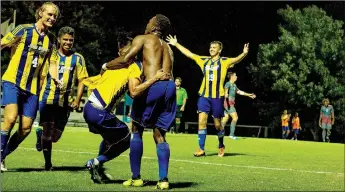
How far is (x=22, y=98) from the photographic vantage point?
991cm

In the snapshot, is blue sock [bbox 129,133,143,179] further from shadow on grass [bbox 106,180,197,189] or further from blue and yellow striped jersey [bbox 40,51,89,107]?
blue and yellow striped jersey [bbox 40,51,89,107]

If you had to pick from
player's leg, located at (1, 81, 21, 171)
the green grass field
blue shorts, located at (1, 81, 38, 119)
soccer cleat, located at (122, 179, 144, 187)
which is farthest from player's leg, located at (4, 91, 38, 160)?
soccer cleat, located at (122, 179, 144, 187)

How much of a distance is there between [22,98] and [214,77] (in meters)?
6.53

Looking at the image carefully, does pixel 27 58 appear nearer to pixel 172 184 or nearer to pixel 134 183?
pixel 134 183

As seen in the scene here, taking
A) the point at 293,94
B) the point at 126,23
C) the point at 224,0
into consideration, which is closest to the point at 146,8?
the point at 126,23

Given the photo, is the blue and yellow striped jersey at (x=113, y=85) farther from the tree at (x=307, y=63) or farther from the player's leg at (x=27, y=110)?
the tree at (x=307, y=63)

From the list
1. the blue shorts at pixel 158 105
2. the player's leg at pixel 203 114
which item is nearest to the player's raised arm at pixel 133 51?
the blue shorts at pixel 158 105

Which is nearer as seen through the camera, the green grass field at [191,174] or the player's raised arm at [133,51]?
the player's raised arm at [133,51]

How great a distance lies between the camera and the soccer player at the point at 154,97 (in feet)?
28.1

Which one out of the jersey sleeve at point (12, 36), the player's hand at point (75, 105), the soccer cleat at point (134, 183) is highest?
the jersey sleeve at point (12, 36)

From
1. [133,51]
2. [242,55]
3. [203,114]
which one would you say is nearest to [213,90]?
[203,114]

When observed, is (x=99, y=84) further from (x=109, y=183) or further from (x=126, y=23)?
(x=126, y=23)

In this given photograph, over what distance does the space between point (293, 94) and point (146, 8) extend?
35.1 ft

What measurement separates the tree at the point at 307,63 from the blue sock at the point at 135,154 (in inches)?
1340
